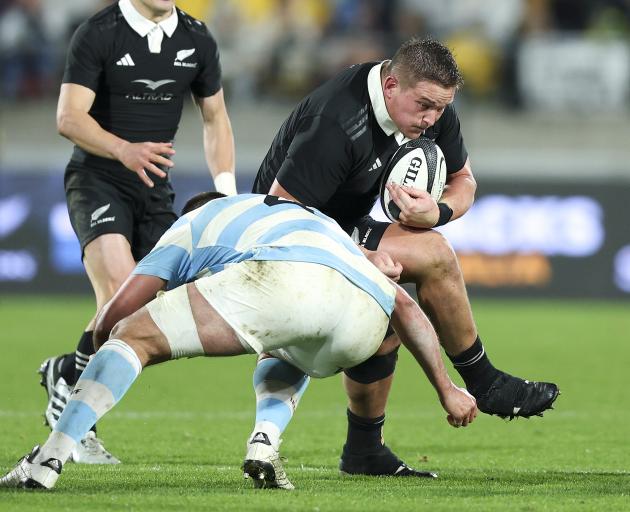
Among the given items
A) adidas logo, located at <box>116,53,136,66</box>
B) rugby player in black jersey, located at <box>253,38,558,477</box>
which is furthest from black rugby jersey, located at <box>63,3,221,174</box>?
rugby player in black jersey, located at <box>253,38,558,477</box>

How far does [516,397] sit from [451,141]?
1282 mm

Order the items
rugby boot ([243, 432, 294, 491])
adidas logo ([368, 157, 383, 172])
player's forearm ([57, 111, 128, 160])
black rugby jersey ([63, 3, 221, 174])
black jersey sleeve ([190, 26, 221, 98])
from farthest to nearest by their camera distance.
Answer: black jersey sleeve ([190, 26, 221, 98])
black rugby jersey ([63, 3, 221, 174])
player's forearm ([57, 111, 128, 160])
adidas logo ([368, 157, 383, 172])
rugby boot ([243, 432, 294, 491])

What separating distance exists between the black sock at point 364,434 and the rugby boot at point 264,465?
85cm

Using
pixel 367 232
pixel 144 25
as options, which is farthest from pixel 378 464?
pixel 144 25

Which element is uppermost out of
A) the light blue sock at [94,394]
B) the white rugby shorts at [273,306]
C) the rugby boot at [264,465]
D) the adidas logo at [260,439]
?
the white rugby shorts at [273,306]

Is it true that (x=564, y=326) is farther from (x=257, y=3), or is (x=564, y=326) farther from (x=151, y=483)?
(x=151, y=483)

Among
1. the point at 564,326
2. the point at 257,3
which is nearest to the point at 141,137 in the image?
the point at 564,326

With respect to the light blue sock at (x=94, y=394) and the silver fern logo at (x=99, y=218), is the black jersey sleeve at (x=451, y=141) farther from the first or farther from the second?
the light blue sock at (x=94, y=394)

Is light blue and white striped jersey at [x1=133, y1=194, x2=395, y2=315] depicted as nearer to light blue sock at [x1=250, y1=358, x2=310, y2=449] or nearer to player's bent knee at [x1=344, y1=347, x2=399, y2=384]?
light blue sock at [x1=250, y1=358, x2=310, y2=449]

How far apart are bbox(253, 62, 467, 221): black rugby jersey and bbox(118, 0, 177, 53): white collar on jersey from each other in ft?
4.42

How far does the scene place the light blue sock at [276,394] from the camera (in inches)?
209

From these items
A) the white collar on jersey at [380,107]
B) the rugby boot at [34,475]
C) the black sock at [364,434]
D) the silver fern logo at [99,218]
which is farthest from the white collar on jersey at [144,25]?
the rugby boot at [34,475]

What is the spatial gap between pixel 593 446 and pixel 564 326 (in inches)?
308

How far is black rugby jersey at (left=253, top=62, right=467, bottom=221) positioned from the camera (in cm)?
563
